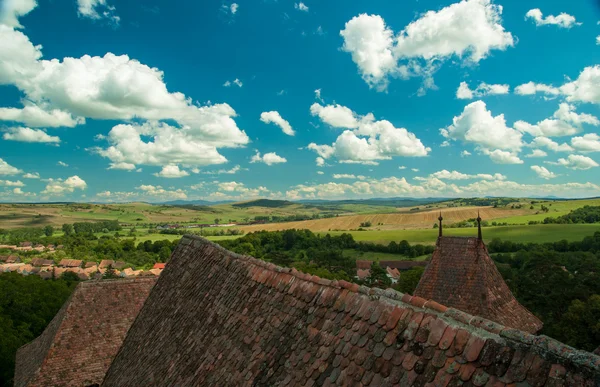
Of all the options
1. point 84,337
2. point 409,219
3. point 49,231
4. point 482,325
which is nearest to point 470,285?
point 482,325

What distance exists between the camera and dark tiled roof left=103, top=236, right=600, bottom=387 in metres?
2.97

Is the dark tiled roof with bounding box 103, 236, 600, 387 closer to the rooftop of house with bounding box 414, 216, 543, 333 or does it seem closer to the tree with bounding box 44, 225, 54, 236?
the rooftop of house with bounding box 414, 216, 543, 333

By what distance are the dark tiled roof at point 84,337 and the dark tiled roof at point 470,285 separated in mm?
13318

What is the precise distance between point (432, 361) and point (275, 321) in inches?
100

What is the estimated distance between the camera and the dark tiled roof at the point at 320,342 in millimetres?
2969

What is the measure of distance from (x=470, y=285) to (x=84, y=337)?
15849 mm

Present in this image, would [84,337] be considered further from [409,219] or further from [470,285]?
[409,219]

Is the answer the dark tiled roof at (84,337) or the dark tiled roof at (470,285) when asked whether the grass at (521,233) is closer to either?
the dark tiled roof at (470,285)

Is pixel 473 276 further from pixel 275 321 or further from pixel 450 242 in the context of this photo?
pixel 275 321

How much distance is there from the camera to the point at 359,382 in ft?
12.1

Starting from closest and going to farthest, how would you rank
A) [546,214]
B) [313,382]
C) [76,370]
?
[313,382], [76,370], [546,214]

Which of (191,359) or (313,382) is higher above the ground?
(313,382)

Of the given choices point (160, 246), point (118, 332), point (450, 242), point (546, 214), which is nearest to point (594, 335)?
point (450, 242)

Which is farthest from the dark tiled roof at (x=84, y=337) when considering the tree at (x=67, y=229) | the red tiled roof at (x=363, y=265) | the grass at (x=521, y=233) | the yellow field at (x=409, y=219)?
the tree at (x=67, y=229)
